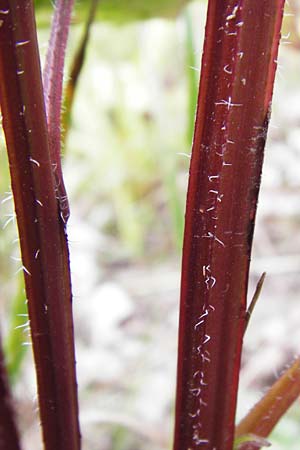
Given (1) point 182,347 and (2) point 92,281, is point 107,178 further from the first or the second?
(1) point 182,347

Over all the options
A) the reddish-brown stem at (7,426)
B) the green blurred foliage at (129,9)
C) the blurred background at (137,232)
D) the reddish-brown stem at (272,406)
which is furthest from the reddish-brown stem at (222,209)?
the green blurred foliage at (129,9)

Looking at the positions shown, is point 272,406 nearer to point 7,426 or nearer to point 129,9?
point 7,426

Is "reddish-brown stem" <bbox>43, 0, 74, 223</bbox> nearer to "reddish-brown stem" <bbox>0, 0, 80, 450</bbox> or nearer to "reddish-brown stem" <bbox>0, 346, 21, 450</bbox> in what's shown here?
"reddish-brown stem" <bbox>0, 0, 80, 450</bbox>

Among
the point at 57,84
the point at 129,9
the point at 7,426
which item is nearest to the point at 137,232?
the point at 129,9

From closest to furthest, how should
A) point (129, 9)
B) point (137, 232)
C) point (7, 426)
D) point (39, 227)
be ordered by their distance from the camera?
point (39, 227) → point (7, 426) → point (129, 9) → point (137, 232)

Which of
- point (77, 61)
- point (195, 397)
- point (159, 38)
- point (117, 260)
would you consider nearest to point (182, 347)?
point (195, 397)

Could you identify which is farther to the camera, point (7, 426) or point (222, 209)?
point (7, 426)
